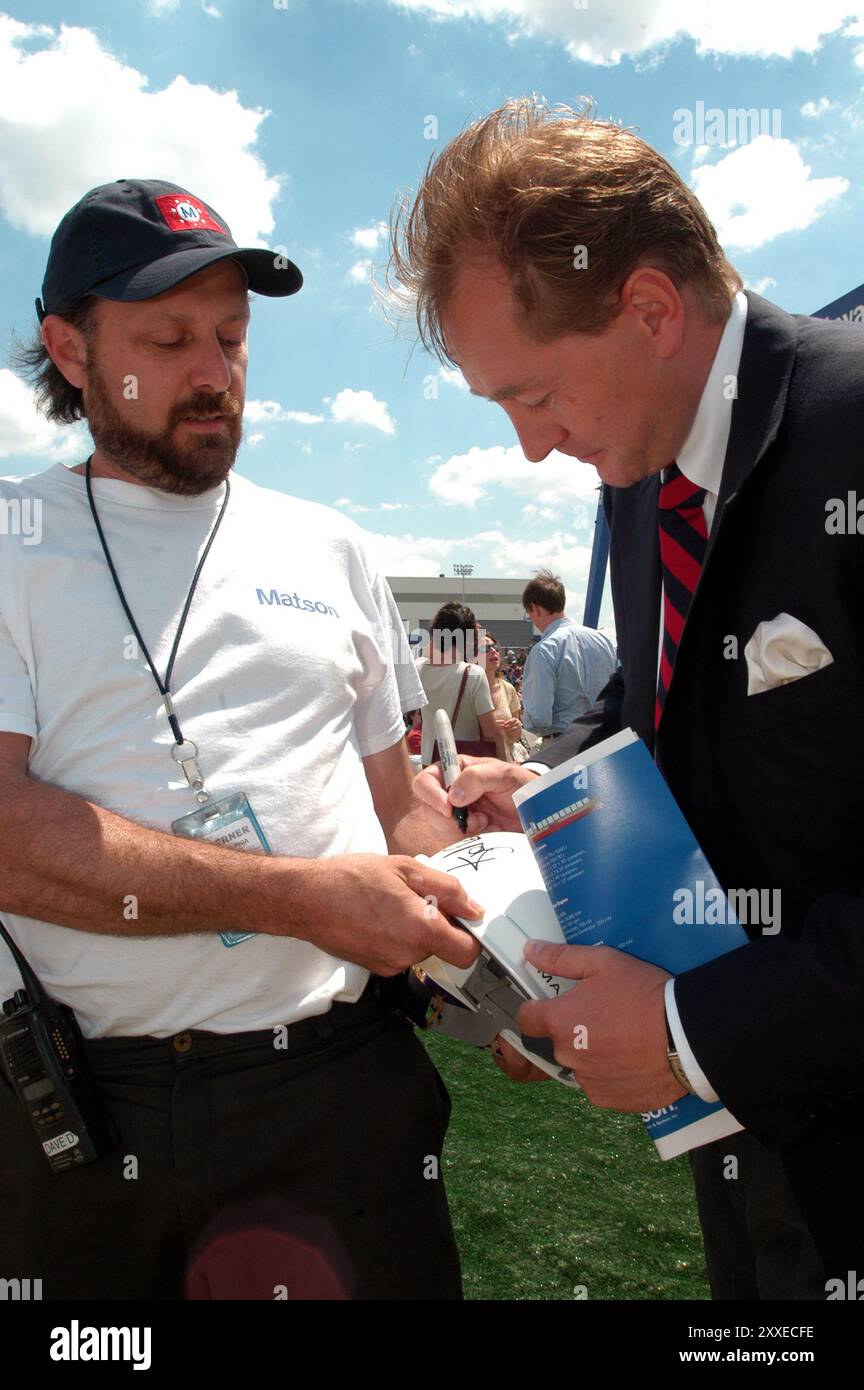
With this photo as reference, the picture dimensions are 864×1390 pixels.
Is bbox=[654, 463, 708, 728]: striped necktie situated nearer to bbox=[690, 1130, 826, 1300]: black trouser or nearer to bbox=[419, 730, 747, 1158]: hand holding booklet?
bbox=[419, 730, 747, 1158]: hand holding booklet

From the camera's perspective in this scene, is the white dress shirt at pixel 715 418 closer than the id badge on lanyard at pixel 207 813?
Yes

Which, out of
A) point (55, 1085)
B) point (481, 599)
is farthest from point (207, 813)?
point (481, 599)

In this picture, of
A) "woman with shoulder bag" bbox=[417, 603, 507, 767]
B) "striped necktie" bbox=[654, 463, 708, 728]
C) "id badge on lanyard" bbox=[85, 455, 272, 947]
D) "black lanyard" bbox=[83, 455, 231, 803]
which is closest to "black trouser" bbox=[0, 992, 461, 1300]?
"id badge on lanyard" bbox=[85, 455, 272, 947]

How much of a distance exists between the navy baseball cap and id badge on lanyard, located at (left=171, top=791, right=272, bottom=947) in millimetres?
916

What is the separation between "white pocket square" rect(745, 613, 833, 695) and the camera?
45.8 inches

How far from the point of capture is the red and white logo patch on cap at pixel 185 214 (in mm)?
1763

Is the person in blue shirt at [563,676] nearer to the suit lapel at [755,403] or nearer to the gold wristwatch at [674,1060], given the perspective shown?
the suit lapel at [755,403]

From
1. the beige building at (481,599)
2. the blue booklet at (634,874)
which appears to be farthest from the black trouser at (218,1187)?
the beige building at (481,599)

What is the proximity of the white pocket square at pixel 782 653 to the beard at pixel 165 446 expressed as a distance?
1.10 meters

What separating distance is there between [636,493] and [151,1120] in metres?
1.44

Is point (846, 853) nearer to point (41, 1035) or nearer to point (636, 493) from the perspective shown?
point (636, 493)

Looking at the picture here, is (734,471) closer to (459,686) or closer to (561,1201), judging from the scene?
(561,1201)

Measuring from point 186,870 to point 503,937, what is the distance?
1.70ft

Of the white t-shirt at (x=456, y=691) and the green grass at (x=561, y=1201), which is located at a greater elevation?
the white t-shirt at (x=456, y=691)
